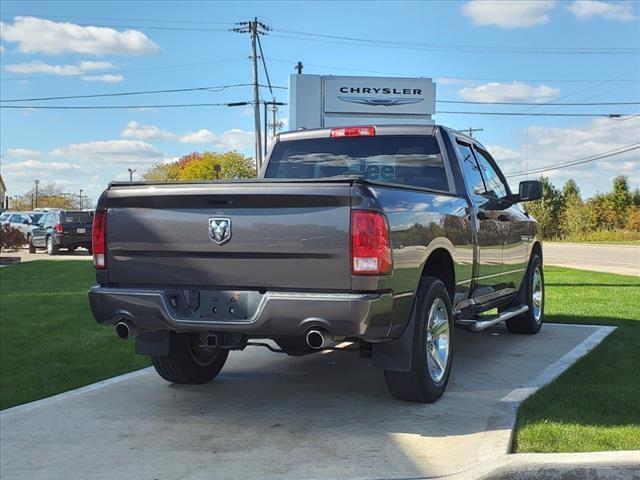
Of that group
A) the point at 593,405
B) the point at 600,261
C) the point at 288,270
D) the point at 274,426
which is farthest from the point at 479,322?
the point at 600,261

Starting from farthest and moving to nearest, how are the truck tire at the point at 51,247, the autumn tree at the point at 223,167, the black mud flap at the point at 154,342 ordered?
the autumn tree at the point at 223,167 → the truck tire at the point at 51,247 → the black mud flap at the point at 154,342

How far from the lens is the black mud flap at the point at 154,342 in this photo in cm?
504

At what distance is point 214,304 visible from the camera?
4.54 m

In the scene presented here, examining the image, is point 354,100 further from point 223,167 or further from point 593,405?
point 223,167

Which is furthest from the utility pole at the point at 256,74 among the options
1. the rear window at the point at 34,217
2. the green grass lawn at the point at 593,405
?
the green grass lawn at the point at 593,405

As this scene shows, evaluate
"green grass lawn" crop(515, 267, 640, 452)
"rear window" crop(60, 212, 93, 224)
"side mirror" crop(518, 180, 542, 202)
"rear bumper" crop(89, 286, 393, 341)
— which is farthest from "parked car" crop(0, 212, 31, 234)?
"rear bumper" crop(89, 286, 393, 341)

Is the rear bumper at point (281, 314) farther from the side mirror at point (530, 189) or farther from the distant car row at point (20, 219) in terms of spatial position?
the distant car row at point (20, 219)

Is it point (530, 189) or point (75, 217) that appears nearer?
point (530, 189)

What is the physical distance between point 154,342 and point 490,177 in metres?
3.99

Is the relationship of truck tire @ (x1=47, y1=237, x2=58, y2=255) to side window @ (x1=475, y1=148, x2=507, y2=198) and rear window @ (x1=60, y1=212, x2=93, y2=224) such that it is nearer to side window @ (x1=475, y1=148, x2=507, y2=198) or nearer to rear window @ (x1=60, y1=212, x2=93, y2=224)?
rear window @ (x1=60, y1=212, x2=93, y2=224)

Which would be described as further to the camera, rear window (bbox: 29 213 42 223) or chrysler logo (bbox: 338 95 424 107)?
rear window (bbox: 29 213 42 223)

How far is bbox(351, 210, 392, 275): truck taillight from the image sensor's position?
4.20m

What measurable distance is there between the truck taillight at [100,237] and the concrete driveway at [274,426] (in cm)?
114

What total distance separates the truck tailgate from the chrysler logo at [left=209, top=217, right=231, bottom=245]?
0.08 ft
